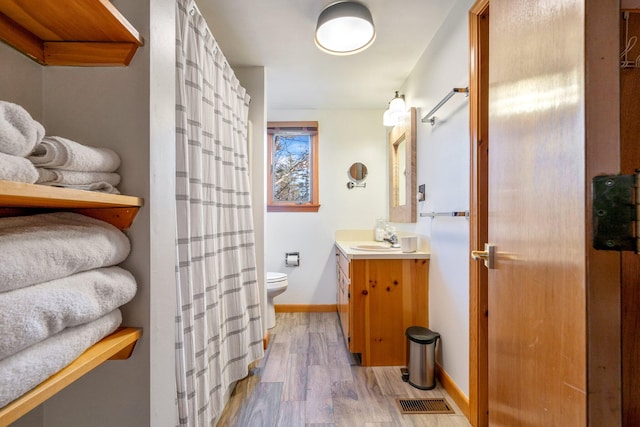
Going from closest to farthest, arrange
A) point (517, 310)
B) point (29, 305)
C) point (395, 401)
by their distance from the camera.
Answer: point (29, 305)
point (517, 310)
point (395, 401)

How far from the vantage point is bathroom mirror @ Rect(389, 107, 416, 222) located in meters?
2.38

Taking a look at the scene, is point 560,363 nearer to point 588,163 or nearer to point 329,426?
point 588,163

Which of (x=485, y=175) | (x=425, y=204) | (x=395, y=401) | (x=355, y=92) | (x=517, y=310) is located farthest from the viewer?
(x=355, y=92)

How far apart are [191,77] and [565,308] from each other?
58.4 inches

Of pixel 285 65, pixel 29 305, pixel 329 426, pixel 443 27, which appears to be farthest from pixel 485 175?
pixel 285 65

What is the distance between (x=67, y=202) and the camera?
0.55 meters

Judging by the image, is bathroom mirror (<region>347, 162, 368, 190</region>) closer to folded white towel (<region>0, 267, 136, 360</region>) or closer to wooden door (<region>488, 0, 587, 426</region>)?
wooden door (<region>488, 0, 587, 426</region>)

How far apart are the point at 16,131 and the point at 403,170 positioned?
272cm

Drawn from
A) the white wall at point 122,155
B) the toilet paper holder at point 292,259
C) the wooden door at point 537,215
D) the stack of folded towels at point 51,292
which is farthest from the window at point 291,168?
the stack of folded towels at point 51,292

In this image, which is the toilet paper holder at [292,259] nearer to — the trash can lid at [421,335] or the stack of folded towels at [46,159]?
the trash can lid at [421,335]

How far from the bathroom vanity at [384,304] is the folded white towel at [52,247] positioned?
5.54ft

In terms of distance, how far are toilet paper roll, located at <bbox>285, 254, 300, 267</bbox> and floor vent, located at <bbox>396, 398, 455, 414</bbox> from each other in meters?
1.83

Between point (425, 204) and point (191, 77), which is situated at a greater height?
point (191, 77)

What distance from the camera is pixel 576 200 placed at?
22.0 inches
